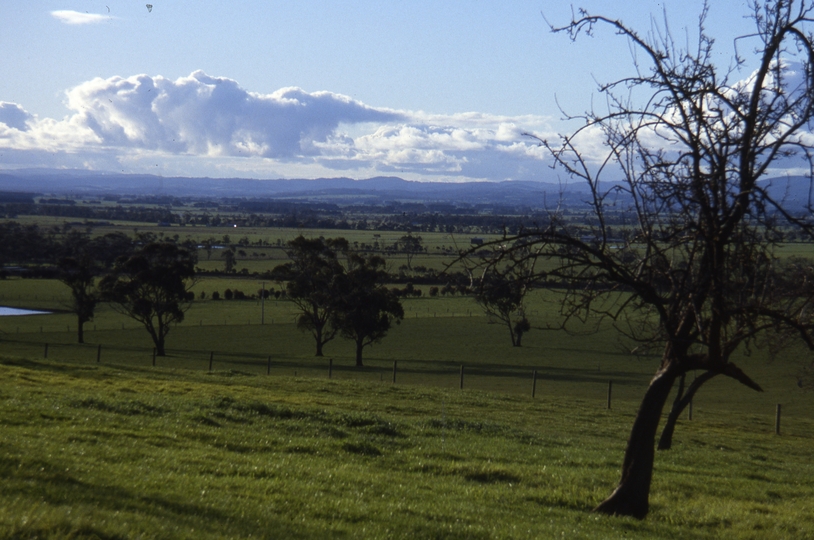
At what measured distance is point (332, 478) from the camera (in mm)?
9664

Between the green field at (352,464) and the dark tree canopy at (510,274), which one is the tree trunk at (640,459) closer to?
the green field at (352,464)

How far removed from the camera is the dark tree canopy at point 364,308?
5856cm

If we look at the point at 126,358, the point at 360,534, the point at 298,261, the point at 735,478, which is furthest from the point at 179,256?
the point at 360,534

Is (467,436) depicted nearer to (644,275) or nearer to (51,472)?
(644,275)

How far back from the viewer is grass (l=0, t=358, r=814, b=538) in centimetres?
661

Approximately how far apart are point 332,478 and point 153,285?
55.5 meters

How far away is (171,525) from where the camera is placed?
5988 millimetres

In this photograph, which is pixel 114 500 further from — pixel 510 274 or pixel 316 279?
pixel 316 279

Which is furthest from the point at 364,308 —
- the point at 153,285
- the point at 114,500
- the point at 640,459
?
the point at 114,500

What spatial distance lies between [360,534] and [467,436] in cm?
970

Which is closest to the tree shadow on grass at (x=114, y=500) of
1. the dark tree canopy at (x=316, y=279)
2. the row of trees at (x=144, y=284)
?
the row of trees at (x=144, y=284)

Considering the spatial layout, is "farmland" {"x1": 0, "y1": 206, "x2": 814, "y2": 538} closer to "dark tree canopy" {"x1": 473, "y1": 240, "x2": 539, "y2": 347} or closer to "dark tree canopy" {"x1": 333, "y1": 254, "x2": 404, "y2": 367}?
"dark tree canopy" {"x1": 473, "y1": 240, "x2": 539, "y2": 347}

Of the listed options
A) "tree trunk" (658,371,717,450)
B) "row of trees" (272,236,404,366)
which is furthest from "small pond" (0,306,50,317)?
"tree trunk" (658,371,717,450)

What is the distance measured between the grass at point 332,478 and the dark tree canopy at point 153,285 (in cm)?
4591
